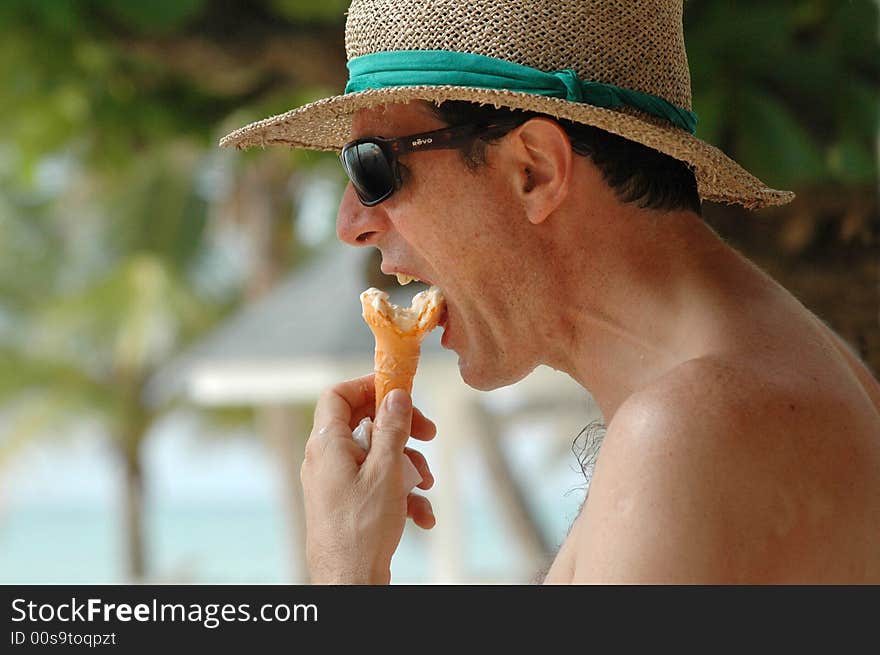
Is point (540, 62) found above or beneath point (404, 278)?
above

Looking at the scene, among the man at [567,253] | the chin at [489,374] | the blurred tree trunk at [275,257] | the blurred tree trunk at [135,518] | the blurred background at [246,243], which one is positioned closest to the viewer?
the man at [567,253]

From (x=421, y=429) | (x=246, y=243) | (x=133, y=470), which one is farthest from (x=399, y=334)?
(x=133, y=470)

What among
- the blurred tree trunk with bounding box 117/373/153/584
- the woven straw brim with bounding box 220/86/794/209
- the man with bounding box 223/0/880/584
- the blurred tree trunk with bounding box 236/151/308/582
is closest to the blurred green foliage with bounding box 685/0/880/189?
the woven straw brim with bounding box 220/86/794/209

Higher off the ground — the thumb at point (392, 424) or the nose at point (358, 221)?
the nose at point (358, 221)

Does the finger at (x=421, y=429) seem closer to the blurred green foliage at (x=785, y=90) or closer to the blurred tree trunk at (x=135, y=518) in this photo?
the blurred green foliage at (x=785, y=90)

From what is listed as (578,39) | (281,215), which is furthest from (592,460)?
(281,215)

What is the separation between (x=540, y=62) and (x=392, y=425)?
20.6 inches

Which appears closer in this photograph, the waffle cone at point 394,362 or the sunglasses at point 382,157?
the sunglasses at point 382,157

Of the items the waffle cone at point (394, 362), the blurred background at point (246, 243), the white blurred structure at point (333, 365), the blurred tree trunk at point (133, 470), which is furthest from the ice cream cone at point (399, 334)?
the blurred tree trunk at point (133, 470)

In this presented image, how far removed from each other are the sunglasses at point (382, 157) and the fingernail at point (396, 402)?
10.6 inches

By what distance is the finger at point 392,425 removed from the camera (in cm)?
170

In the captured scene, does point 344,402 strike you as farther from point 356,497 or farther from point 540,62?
point 540,62

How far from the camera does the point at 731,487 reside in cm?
136

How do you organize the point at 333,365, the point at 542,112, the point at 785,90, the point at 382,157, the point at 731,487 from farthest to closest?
1. the point at 333,365
2. the point at 785,90
3. the point at 382,157
4. the point at 542,112
5. the point at 731,487
